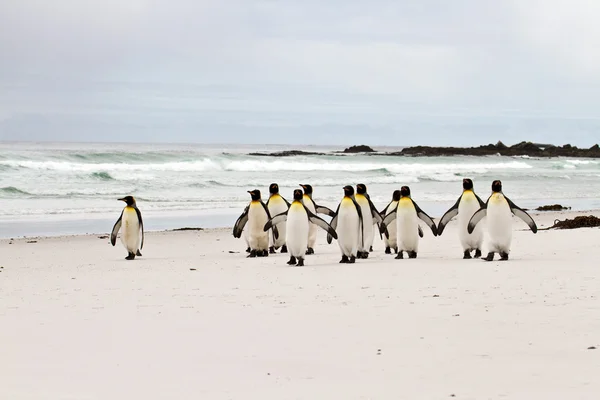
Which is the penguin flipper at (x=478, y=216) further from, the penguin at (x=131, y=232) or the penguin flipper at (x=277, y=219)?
the penguin at (x=131, y=232)

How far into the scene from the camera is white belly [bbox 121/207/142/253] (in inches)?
452

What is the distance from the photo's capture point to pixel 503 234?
33.0 ft

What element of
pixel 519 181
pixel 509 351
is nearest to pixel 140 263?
pixel 509 351

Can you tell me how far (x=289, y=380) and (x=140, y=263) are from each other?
6558mm

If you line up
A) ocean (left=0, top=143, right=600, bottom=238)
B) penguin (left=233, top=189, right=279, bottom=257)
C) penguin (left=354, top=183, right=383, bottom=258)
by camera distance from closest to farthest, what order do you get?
penguin (left=354, top=183, right=383, bottom=258) < penguin (left=233, top=189, right=279, bottom=257) < ocean (left=0, top=143, right=600, bottom=238)

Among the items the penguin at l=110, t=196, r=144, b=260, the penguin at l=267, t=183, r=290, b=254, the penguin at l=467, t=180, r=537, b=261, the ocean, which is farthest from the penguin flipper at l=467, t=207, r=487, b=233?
the ocean

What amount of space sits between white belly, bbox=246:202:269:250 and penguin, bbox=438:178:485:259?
224 centimetres

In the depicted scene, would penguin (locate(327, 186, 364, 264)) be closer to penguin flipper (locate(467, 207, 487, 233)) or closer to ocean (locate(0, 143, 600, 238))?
penguin flipper (locate(467, 207, 487, 233))

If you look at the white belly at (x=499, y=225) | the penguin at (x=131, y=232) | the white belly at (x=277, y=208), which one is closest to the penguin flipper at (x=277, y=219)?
the white belly at (x=277, y=208)

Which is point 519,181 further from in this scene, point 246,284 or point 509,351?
point 509,351

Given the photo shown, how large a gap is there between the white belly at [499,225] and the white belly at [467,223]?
47 centimetres

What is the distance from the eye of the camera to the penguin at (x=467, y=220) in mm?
→ 10695

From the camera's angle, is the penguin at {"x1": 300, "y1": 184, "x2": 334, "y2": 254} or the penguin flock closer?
the penguin flock

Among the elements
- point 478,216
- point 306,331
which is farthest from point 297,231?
point 306,331
